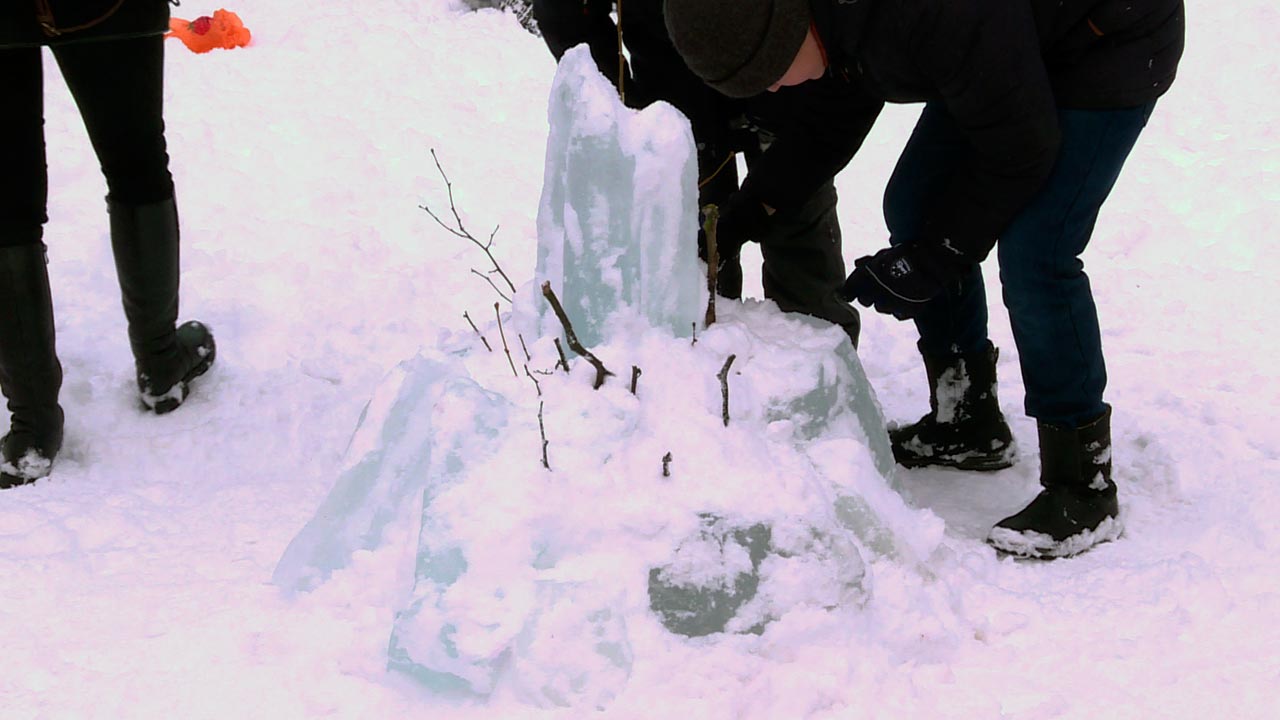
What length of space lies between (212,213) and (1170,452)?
3.51 metres

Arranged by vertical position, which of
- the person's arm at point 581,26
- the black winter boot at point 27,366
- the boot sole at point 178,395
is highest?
the person's arm at point 581,26

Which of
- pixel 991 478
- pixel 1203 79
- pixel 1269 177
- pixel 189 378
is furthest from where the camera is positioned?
pixel 1203 79

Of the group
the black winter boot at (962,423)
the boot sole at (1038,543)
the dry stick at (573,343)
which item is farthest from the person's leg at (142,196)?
the boot sole at (1038,543)

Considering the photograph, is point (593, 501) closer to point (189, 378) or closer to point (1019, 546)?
point (1019, 546)

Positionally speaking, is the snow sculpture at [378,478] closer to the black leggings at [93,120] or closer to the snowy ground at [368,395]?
the snowy ground at [368,395]

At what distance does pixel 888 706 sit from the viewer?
1.87m

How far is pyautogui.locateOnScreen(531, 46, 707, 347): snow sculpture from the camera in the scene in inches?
85.5

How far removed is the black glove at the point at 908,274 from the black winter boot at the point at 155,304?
6.18 ft

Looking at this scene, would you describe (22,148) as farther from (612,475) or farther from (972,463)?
(972,463)

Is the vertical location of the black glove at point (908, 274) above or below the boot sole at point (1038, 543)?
above

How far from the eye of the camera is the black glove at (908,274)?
2.32 metres

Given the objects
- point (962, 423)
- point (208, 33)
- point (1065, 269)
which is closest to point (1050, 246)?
point (1065, 269)

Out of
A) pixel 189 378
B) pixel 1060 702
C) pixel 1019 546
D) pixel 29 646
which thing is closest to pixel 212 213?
pixel 189 378

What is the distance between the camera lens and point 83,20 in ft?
8.38
